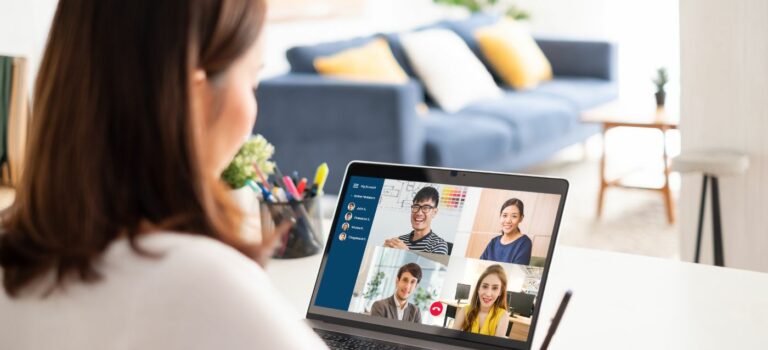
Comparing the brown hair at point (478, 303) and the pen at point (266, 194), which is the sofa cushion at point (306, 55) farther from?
the brown hair at point (478, 303)

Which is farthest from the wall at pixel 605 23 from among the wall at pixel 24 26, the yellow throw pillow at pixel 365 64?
the wall at pixel 24 26

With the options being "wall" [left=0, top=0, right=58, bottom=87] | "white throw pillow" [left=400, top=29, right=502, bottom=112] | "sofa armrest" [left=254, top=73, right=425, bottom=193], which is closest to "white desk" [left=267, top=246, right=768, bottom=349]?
"wall" [left=0, top=0, right=58, bottom=87]

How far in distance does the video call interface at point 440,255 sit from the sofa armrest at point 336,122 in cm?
264

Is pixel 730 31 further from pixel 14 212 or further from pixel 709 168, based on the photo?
pixel 14 212

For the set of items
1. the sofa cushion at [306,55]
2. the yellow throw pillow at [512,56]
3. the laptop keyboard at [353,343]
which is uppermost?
the yellow throw pillow at [512,56]

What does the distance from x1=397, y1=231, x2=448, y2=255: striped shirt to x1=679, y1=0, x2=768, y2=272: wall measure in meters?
1.43

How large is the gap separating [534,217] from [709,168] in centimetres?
133

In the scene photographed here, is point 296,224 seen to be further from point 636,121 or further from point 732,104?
point 636,121

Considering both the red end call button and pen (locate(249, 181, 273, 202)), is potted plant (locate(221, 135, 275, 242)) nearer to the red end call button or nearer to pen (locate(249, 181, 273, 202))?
pen (locate(249, 181, 273, 202))

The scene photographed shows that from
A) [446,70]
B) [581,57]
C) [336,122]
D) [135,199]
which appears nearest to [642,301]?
[135,199]

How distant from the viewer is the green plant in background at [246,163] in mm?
1579

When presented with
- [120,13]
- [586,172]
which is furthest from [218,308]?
[586,172]

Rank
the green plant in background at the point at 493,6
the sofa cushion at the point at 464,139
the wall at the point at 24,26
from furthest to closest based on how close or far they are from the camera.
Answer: the green plant in background at the point at 493,6 < the sofa cushion at the point at 464,139 < the wall at the point at 24,26

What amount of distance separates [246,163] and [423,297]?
52cm
